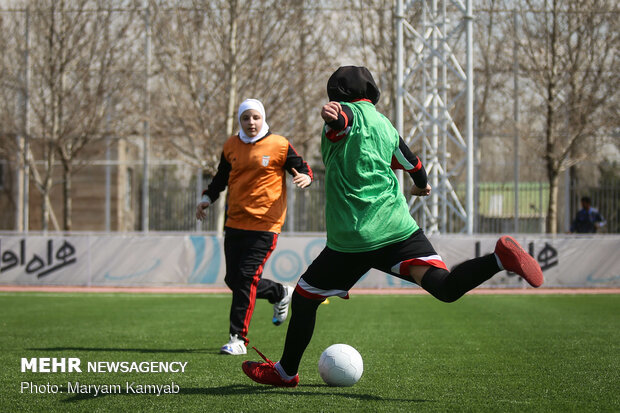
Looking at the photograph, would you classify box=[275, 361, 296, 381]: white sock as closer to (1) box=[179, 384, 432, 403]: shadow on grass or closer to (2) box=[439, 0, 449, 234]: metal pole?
(1) box=[179, 384, 432, 403]: shadow on grass

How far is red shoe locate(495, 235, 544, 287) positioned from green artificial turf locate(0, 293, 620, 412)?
66cm

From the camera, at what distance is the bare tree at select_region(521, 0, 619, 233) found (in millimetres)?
20203

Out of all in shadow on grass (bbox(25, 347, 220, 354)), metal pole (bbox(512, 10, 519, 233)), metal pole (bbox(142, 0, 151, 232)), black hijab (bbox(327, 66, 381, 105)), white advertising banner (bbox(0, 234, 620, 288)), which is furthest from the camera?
metal pole (bbox(512, 10, 519, 233))

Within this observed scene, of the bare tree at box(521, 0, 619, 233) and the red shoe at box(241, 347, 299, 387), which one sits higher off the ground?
the bare tree at box(521, 0, 619, 233)

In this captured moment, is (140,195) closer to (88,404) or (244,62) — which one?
(244,62)

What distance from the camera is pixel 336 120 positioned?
392 cm

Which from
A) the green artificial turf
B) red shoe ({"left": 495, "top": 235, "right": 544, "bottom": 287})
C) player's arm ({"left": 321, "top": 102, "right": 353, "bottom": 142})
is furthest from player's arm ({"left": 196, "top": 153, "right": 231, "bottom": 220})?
red shoe ({"left": 495, "top": 235, "right": 544, "bottom": 287})

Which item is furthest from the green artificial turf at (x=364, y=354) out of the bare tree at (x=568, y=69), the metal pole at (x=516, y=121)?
the metal pole at (x=516, y=121)

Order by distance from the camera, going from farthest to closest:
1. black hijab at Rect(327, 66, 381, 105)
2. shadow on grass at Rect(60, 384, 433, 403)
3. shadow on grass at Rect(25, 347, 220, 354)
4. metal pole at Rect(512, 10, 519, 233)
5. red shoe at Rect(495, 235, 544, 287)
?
metal pole at Rect(512, 10, 519, 233) < shadow on grass at Rect(25, 347, 220, 354) < black hijab at Rect(327, 66, 381, 105) < shadow on grass at Rect(60, 384, 433, 403) < red shoe at Rect(495, 235, 544, 287)

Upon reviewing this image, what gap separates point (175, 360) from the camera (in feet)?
18.4

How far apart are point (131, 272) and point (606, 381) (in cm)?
1155

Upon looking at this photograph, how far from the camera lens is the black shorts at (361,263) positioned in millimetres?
4148

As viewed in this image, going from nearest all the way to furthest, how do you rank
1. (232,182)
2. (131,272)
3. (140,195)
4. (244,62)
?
(232,182)
(131,272)
(244,62)
(140,195)

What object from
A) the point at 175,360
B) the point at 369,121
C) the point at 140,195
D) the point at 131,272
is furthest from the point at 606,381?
the point at 140,195
